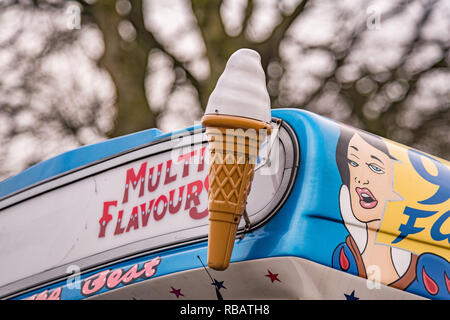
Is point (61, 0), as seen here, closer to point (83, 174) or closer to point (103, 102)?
point (103, 102)

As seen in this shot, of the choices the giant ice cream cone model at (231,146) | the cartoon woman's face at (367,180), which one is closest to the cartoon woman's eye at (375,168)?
the cartoon woman's face at (367,180)

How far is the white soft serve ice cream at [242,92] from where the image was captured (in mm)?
2145

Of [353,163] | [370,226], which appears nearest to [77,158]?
[353,163]

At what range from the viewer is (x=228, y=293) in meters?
2.48

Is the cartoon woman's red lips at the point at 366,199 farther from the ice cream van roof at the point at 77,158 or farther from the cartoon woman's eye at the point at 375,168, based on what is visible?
the ice cream van roof at the point at 77,158

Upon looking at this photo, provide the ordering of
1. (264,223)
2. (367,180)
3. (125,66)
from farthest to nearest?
(125,66), (367,180), (264,223)

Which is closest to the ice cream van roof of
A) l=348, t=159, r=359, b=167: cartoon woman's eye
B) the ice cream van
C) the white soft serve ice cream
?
the ice cream van

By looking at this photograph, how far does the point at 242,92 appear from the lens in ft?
7.15

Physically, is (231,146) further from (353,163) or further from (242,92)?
(353,163)

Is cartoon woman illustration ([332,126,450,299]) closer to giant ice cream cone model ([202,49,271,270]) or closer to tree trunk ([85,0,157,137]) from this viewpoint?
giant ice cream cone model ([202,49,271,270])

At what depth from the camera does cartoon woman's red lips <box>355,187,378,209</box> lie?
8.11 feet

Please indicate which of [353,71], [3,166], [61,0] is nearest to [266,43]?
[353,71]

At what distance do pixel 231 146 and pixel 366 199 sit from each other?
0.72 meters
